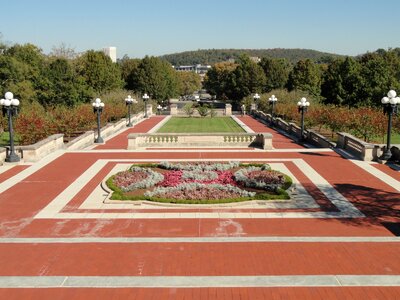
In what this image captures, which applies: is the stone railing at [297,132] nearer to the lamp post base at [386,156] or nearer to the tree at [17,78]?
the lamp post base at [386,156]

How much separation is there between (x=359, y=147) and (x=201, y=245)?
1398 centimetres

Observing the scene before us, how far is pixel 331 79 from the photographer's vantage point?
73625 millimetres

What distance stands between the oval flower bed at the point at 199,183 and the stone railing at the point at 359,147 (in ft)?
18.0

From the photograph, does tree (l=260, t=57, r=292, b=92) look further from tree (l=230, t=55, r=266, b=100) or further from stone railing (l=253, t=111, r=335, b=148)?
stone railing (l=253, t=111, r=335, b=148)

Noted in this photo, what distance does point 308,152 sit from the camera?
75.7ft

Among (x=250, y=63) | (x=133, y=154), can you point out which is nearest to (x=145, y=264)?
(x=133, y=154)

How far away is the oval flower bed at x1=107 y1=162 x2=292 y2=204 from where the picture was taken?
14.1 meters

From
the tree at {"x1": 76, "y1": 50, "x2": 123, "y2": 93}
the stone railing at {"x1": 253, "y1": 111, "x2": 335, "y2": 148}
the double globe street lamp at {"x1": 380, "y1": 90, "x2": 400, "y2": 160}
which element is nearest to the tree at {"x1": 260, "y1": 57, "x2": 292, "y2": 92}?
the tree at {"x1": 76, "y1": 50, "x2": 123, "y2": 93}

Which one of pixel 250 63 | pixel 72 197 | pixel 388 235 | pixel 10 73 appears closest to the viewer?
pixel 388 235

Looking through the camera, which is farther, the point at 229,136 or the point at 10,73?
the point at 10,73

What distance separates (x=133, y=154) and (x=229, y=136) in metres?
7.79

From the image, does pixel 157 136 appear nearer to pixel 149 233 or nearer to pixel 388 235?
pixel 149 233

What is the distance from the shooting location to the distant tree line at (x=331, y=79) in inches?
2527

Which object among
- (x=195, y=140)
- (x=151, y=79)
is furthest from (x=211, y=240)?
(x=151, y=79)
